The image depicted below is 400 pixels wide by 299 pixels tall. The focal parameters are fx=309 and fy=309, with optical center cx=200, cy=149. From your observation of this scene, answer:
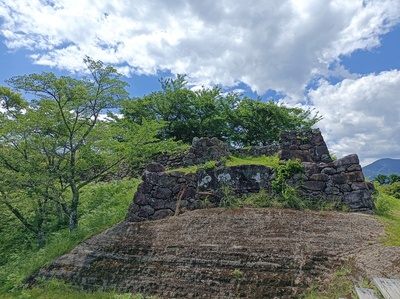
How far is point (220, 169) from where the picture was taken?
8.10 m

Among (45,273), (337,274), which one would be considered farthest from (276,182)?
(45,273)

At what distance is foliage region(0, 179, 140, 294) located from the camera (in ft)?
25.2

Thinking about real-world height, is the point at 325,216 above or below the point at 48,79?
below

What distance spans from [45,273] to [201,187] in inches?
164

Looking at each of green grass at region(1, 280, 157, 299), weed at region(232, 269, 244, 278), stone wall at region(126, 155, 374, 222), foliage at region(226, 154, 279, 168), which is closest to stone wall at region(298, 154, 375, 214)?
stone wall at region(126, 155, 374, 222)

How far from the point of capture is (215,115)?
2503 cm

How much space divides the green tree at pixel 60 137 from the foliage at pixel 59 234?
2.43 ft

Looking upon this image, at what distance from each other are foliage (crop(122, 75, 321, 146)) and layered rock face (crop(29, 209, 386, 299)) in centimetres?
1613

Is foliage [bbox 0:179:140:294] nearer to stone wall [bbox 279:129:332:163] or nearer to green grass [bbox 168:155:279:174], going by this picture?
green grass [bbox 168:155:279:174]

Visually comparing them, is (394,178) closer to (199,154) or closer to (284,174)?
(199,154)

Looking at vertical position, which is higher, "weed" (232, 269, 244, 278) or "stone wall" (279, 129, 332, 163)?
"stone wall" (279, 129, 332, 163)

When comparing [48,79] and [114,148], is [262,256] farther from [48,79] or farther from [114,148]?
[48,79]

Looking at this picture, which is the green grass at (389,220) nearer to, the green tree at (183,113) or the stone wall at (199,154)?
the stone wall at (199,154)

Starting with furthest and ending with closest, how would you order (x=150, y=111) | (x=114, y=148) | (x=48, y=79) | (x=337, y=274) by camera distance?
(x=150, y=111) → (x=114, y=148) → (x=48, y=79) → (x=337, y=274)
